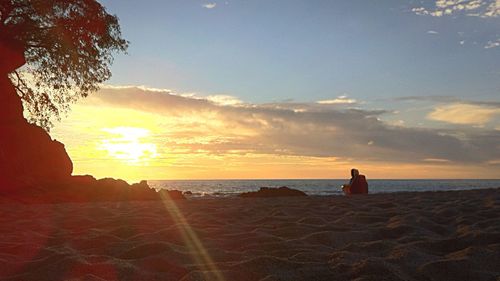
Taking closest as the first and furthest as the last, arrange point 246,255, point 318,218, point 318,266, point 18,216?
point 318,266
point 246,255
point 318,218
point 18,216

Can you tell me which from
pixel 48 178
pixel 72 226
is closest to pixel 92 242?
pixel 72 226

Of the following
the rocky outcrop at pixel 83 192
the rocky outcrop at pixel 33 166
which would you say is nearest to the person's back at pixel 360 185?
the rocky outcrop at pixel 83 192

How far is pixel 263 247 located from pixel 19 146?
14.8 metres

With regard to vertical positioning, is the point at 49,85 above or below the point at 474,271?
above

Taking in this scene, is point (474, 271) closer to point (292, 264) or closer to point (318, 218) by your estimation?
point (292, 264)

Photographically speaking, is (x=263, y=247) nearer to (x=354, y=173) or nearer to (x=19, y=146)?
(x=354, y=173)

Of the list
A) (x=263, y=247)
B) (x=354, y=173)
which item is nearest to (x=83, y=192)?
(x=354, y=173)

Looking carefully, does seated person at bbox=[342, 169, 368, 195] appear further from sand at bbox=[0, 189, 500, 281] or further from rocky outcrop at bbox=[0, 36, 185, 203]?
Result: sand at bbox=[0, 189, 500, 281]

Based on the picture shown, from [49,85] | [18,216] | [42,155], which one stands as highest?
[49,85]

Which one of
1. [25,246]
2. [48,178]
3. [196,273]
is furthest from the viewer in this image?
[48,178]

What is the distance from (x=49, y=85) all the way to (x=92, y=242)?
1438 cm

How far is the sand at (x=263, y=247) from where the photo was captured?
331 centimetres

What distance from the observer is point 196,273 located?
320cm

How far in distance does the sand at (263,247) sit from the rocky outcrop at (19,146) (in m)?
9.72
